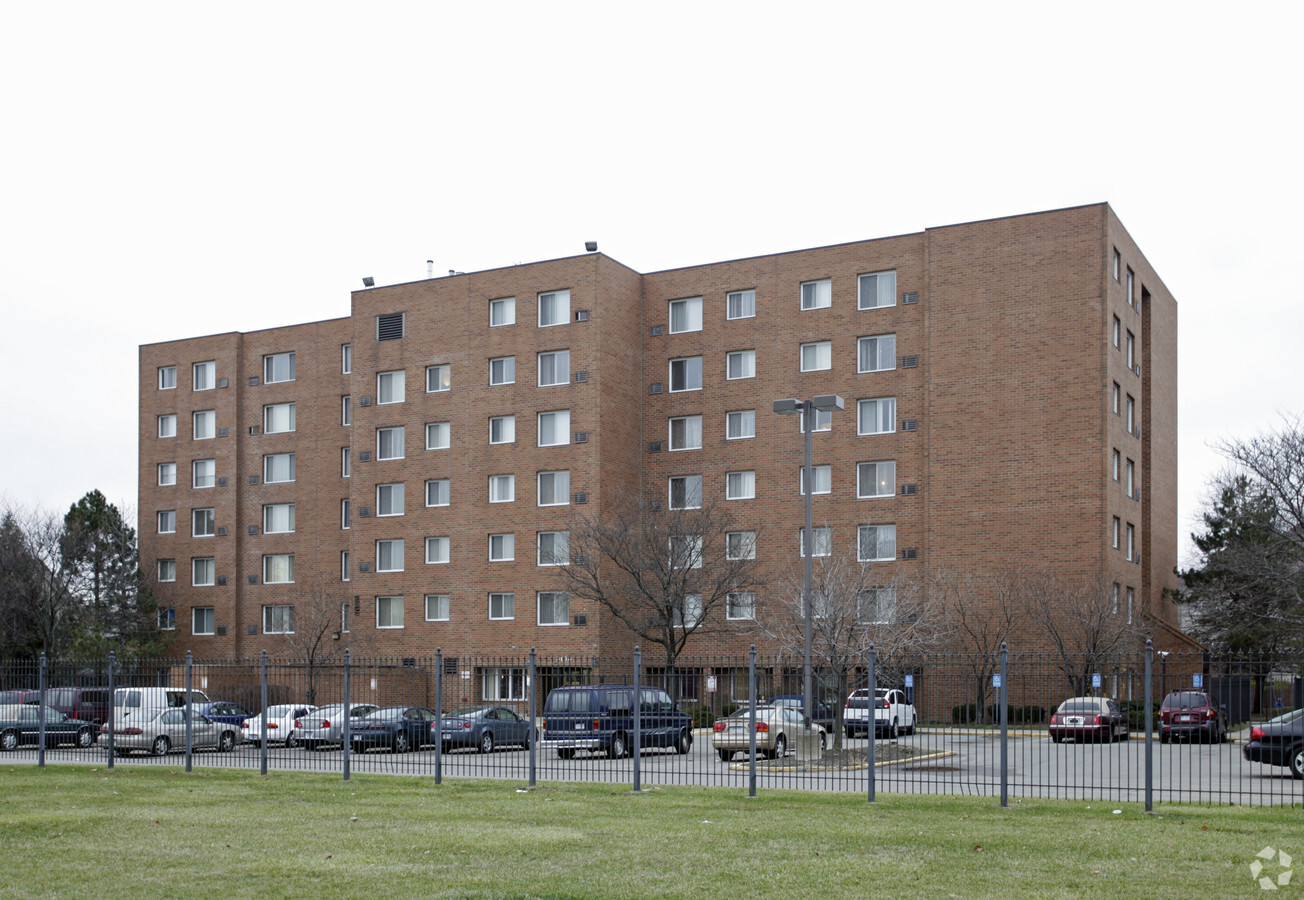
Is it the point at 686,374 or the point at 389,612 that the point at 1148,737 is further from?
the point at 389,612

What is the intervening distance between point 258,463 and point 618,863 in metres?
56.8

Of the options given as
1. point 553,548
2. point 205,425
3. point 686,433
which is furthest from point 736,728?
point 205,425

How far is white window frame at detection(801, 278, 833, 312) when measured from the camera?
178 feet

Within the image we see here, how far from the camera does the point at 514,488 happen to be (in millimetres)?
56500

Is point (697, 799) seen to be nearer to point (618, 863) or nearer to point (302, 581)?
point (618, 863)

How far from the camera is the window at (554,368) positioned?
56.0m

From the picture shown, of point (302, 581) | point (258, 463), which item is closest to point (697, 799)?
point (302, 581)

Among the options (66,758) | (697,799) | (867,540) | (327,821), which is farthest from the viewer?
(867,540)

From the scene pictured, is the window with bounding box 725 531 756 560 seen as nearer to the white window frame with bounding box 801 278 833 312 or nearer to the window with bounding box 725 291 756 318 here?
the window with bounding box 725 291 756 318

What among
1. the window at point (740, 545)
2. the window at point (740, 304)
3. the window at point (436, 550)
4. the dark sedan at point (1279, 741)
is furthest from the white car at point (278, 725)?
the window at point (740, 304)

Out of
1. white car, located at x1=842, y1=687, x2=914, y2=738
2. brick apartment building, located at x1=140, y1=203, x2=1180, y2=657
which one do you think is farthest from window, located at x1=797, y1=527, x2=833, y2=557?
white car, located at x1=842, y1=687, x2=914, y2=738

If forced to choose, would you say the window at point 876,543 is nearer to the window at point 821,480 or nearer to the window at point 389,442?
the window at point 821,480

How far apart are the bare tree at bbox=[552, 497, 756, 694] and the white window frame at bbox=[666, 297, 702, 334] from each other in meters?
8.06

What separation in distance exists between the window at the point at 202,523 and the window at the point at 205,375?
637 centimetres
